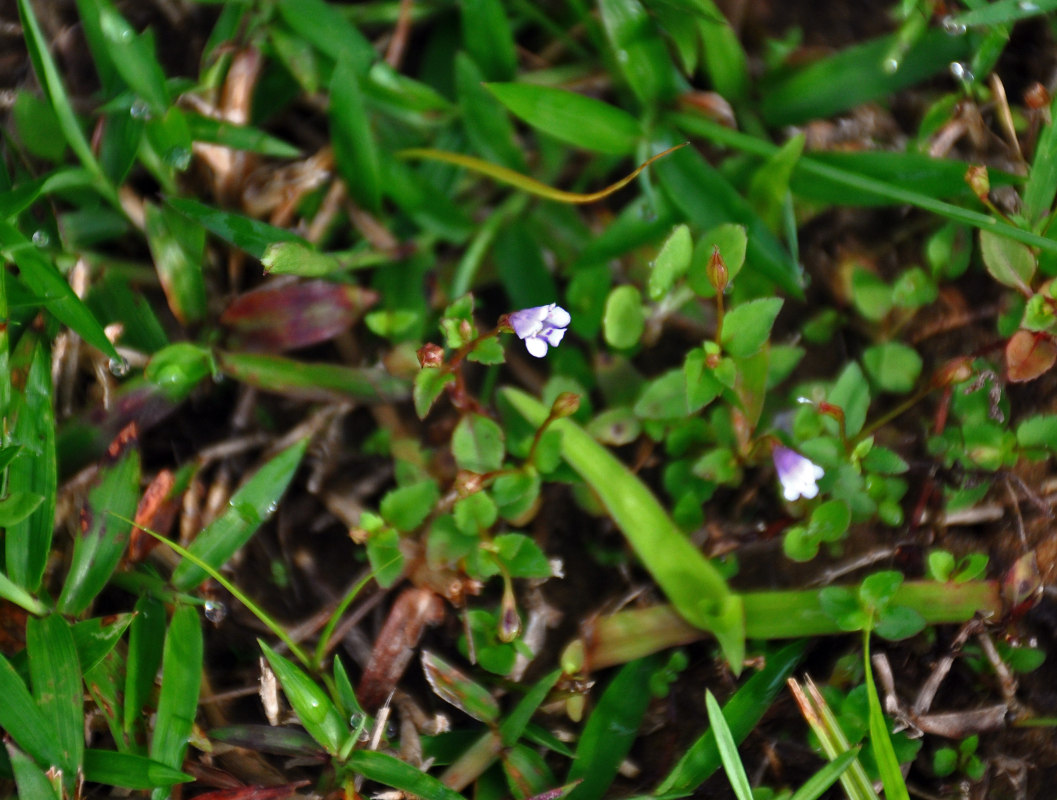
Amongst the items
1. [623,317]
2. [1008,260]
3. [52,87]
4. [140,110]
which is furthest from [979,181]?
[52,87]

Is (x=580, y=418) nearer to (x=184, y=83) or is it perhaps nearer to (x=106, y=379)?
(x=106, y=379)

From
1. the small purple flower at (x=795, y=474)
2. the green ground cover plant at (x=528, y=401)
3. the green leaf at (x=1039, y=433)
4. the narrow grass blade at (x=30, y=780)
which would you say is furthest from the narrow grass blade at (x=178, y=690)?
the green leaf at (x=1039, y=433)

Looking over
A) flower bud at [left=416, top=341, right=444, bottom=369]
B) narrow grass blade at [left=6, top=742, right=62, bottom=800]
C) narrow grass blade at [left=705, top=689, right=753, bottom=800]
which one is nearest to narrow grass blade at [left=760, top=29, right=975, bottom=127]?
flower bud at [left=416, top=341, right=444, bottom=369]

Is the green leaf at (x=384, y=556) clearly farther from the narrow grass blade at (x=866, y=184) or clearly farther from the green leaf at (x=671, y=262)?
the narrow grass blade at (x=866, y=184)

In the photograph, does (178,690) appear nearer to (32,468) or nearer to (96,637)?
(96,637)

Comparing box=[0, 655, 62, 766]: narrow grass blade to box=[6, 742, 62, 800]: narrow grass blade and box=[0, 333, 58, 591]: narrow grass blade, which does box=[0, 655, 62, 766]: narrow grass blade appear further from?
box=[0, 333, 58, 591]: narrow grass blade

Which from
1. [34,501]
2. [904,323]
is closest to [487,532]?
[34,501]
